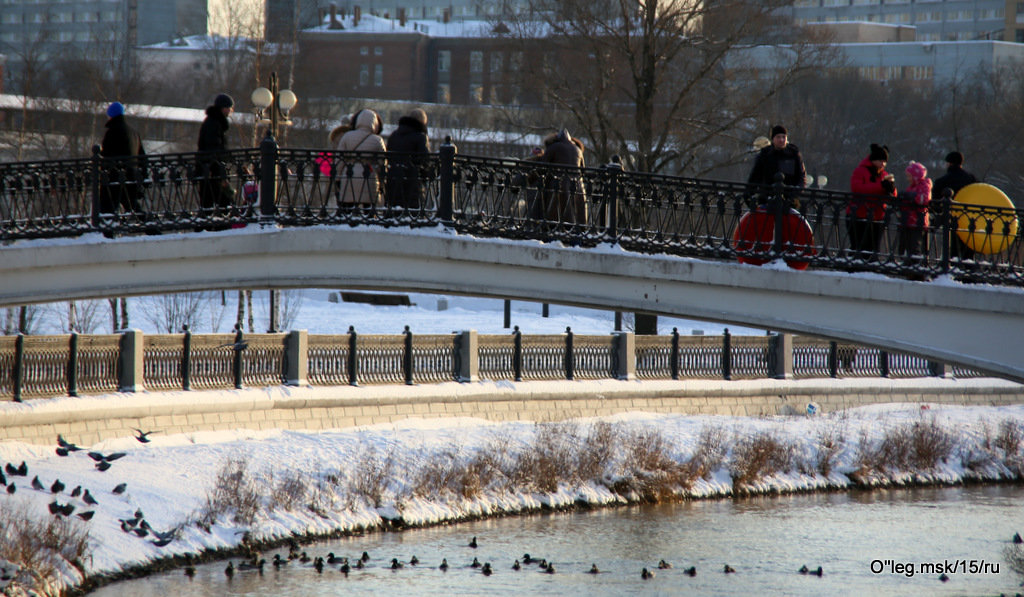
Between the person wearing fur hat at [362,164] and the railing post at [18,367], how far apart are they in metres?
8.63

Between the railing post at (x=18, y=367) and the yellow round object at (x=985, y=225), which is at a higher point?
the yellow round object at (x=985, y=225)

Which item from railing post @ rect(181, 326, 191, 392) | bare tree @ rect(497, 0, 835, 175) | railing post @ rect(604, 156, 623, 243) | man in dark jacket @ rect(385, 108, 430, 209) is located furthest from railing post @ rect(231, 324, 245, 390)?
railing post @ rect(604, 156, 623, 243)

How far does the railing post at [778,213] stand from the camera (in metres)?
13.3

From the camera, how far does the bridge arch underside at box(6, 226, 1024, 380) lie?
13.1 m

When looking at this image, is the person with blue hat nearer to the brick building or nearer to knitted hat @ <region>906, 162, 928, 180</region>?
knitted hat @ <region>906, 162, 928, 180</region>

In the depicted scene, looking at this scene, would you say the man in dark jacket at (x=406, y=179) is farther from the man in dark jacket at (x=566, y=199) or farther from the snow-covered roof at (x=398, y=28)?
the snow-covered roof at (x=398, y=28)

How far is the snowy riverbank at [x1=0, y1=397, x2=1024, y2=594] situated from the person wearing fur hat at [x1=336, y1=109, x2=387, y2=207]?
5.70m

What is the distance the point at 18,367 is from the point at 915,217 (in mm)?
13661

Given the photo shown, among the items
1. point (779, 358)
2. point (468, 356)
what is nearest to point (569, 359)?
point (468, 356)

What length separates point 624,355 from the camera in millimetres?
28938

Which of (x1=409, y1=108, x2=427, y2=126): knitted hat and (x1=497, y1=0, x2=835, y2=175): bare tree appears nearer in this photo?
(x1=409, y1=108, x2=427, y2=126): knitted hat

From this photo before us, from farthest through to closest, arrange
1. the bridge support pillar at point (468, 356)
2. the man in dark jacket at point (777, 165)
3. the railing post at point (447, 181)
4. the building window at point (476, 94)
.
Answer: the building window at point (476, 94), the bridge support pillar at point (468, 356), the man in dark jacket at point (777, 165), the railing post at point (447, 181)

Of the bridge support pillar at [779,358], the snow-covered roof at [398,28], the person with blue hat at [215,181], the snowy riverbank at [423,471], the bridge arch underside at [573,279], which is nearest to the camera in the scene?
the bridge arch underside at [573,279]

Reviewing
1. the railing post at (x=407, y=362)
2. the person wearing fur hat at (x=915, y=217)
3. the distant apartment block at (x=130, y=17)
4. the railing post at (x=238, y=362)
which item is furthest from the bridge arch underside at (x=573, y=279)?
the distant apartment block at (x=130, y=17)
